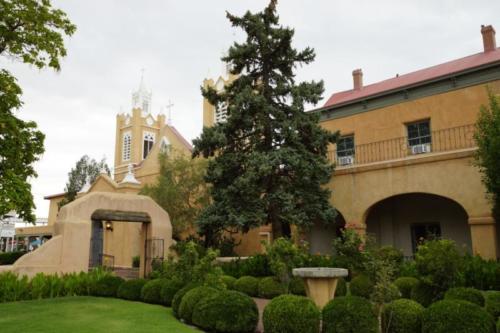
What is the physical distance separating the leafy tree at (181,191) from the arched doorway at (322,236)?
6194mm

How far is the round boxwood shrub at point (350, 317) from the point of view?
7.64 meters

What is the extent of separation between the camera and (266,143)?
17.6 meters

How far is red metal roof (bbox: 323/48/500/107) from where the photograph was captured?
1932 centimetres

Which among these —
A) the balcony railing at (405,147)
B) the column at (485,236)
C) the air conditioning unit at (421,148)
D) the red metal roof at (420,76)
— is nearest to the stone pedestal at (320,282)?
the column at (485,236)

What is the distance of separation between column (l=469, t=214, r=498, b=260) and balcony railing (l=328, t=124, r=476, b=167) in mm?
3901

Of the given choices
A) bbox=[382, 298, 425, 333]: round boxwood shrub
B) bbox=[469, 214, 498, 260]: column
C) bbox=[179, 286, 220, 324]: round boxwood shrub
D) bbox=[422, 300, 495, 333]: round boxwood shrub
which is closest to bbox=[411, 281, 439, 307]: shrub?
bbox=[382, 298, 425, 333]: round boxwood shrub

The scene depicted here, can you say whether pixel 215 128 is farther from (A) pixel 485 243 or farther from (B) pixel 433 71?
(B) pixel 433 71

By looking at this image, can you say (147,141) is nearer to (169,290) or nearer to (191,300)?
(169,290)

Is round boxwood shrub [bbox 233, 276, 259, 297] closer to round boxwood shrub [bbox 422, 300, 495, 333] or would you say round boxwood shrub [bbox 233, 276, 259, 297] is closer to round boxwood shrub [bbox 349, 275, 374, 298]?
round boxwood shrub [bbox 349, 275, 374, 298]

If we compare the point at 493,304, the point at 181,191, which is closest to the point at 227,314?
the point at 493,304

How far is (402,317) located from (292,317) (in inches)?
79.0

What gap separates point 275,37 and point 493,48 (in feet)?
36.9

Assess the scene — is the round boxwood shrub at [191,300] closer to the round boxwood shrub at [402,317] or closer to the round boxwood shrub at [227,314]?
the round boxwood shrub at [227,314]

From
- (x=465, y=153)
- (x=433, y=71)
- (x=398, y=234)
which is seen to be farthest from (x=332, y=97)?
(x=465, y=153)
